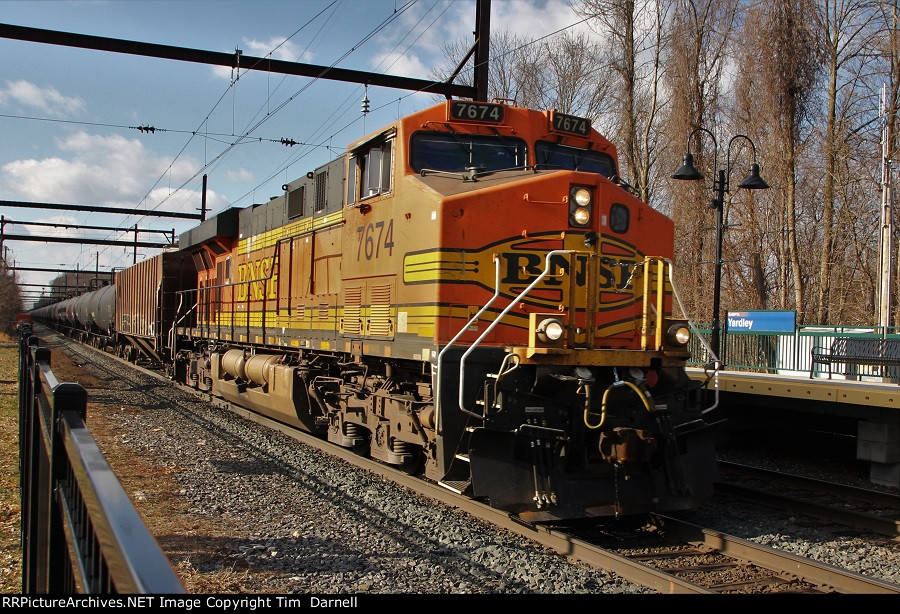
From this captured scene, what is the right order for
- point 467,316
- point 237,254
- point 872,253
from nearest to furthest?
point 467,316 < point 237,254 < point 872,253

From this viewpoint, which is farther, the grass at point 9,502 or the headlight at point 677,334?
the headlight at point 677,334

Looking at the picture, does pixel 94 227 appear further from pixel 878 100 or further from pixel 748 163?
pixel 878 100

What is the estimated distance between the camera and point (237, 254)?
14195 millimetres

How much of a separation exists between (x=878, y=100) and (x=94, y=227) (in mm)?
39415

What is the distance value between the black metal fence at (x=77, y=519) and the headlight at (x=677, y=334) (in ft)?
17.0

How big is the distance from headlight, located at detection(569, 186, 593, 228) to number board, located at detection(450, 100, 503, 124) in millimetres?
1351

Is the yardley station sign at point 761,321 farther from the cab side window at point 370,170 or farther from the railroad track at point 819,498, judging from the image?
the cab side window at point 370,170

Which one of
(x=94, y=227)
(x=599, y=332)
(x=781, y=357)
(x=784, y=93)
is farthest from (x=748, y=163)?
(x=94, y=227)

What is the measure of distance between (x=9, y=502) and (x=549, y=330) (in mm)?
5630

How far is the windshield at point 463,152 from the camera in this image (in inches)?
294

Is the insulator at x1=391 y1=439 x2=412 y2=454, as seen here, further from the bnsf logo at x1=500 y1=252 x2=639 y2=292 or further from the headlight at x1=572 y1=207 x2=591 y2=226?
the headlight at x1=572 y1=207 x2=591 y2=226

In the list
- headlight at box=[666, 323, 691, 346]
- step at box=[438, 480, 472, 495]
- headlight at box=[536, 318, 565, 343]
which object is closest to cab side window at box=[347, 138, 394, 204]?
headlight at box=[536, 318, 565, 343]

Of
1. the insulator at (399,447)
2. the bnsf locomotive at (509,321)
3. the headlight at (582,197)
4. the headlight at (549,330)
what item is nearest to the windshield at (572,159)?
the bnsf locomotive at (509,321)

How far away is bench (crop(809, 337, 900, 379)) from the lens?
1311 cm
